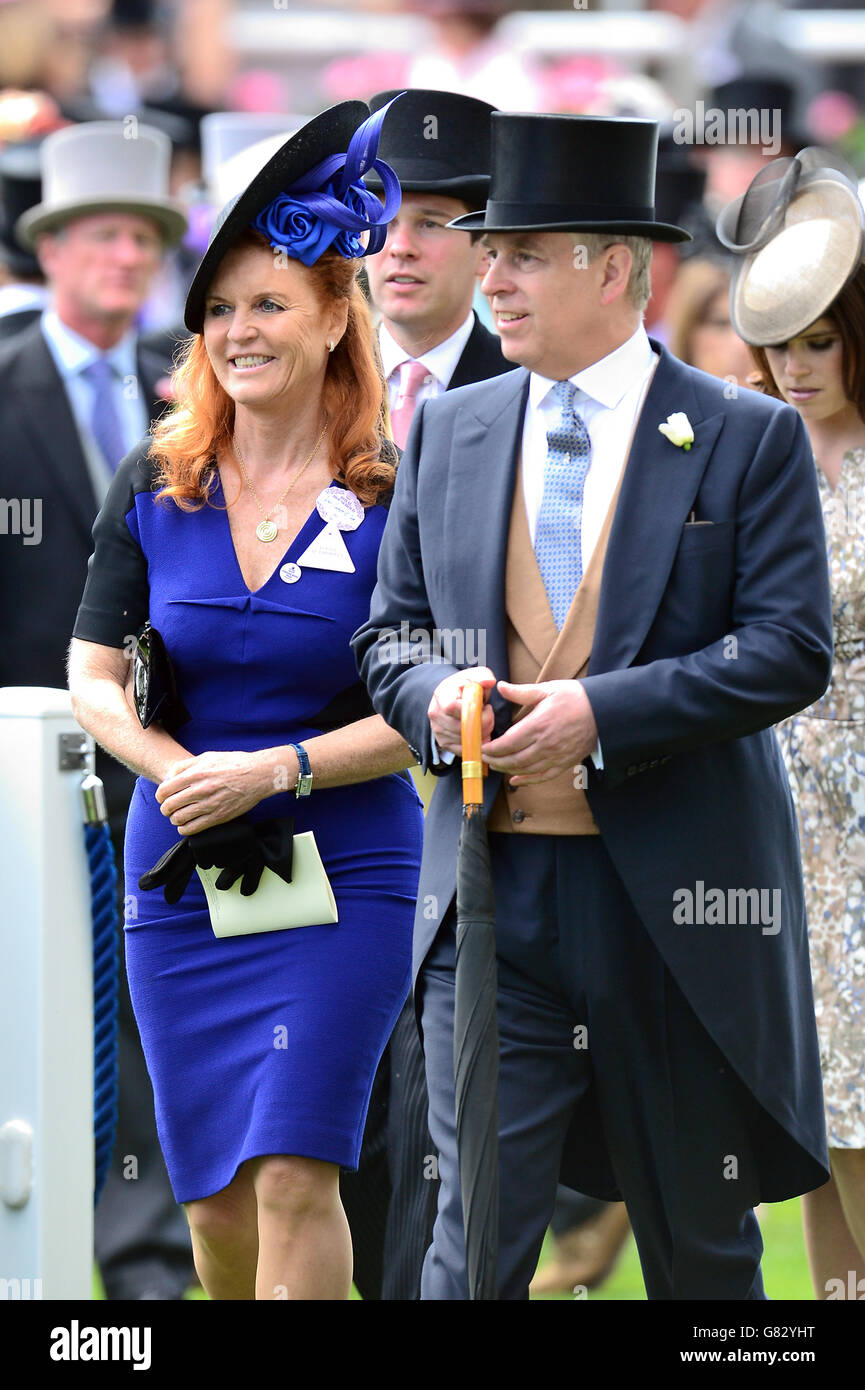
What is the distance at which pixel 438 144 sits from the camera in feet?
16.9

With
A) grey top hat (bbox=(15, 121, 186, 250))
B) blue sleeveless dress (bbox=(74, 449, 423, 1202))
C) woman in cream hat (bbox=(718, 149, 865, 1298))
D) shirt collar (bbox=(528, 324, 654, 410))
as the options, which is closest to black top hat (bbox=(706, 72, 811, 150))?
grey top hat (bbox=(15, 121, 186, 250))

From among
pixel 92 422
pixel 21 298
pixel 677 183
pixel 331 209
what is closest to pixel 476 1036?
pixel 331 209

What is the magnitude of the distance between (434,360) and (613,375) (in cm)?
143

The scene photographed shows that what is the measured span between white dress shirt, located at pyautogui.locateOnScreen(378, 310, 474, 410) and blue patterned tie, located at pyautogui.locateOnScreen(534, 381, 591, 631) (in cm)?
135

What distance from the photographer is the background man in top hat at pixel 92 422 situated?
599 cm

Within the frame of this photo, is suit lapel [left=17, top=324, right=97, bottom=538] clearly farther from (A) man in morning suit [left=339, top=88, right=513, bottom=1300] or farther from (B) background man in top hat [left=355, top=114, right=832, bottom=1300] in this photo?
(B) background man in top hat [left=355, top=114, right=832, bottom=1300]

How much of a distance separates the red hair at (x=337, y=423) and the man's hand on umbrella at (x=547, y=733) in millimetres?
833

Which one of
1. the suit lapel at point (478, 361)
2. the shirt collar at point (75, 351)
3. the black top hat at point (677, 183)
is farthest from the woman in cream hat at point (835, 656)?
the black top hat at point (677, 183)

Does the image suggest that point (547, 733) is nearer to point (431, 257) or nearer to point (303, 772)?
point (303, 772)

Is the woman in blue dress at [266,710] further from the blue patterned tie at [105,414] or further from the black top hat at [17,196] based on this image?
the black top hat at [17,196]

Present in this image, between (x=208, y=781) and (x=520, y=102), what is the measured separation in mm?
5544
